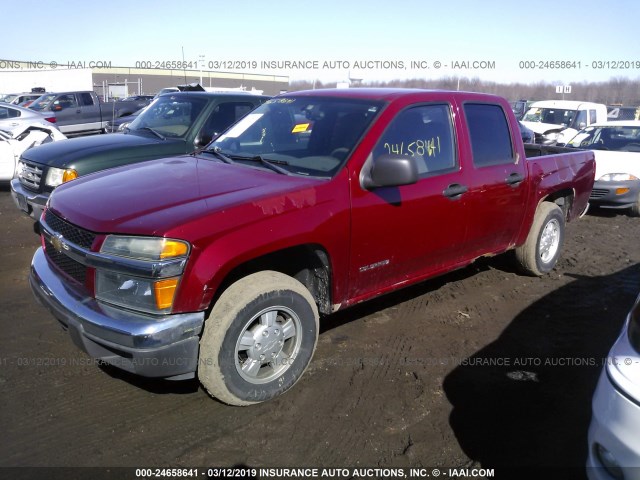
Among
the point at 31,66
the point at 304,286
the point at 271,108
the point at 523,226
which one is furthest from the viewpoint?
the point at 31,66

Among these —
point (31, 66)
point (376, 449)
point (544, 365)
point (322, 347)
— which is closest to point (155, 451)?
point (376, 449)

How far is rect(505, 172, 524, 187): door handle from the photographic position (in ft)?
15.4

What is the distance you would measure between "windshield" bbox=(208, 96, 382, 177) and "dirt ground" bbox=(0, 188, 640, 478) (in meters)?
1.44

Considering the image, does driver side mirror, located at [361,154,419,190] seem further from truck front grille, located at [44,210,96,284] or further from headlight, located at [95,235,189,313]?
truck front grille, located at [44,210,96,284]

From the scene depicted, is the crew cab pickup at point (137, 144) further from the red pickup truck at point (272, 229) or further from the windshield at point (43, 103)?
the windshield at point (43, 103)

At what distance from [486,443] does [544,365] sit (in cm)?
117

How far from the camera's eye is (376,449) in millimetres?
2908

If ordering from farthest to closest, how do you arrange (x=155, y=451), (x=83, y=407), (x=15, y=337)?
(x=15, y=337), (x=83, y=407), (x=155, y=451)

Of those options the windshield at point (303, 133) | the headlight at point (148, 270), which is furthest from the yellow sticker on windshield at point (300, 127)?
the headlight at point (148, 270)

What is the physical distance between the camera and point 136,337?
2717 millimetres

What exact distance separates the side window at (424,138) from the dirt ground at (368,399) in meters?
1.40

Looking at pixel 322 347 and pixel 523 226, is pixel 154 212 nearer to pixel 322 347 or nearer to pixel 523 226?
pixel 322 347

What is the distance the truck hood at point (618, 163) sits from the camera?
30.0 ft

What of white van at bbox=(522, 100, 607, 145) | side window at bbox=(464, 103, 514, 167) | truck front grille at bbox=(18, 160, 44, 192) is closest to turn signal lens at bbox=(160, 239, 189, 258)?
side window at bbox=(464, 103, 514, 167)
